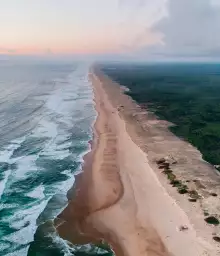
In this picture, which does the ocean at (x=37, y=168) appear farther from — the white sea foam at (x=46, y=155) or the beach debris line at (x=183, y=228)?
the beach debris line at (x=183, y=228)

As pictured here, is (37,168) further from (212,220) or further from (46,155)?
(212,220)

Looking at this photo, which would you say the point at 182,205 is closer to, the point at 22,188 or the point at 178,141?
the point at 22,188

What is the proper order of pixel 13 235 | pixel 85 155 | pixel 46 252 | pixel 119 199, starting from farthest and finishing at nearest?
pixel 85 155 < pixel 119 199 < pixel 13 235 < pixel 46 252

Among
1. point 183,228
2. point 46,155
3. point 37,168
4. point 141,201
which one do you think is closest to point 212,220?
point 183,228

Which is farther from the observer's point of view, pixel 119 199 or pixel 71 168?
pixel 71 168

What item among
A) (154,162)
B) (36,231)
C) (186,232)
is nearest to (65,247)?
(36,231)

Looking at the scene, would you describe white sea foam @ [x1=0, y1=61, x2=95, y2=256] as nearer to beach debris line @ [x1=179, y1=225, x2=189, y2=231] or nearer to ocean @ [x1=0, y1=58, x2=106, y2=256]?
ocean @ [x1=0, y1=58, x2=106, y2=256]

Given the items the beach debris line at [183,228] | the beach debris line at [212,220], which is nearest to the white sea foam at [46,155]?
the beach debris line at [183,228]
